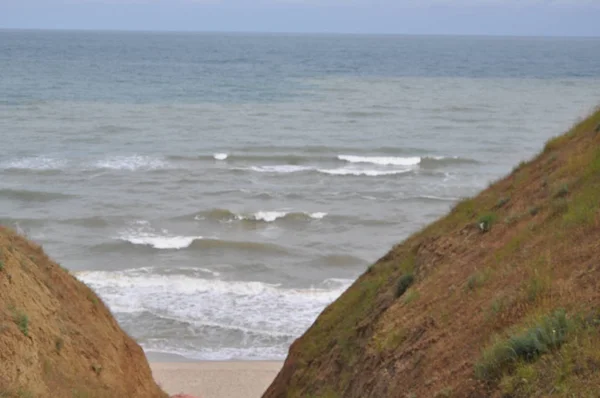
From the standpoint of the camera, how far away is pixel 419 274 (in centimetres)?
1186

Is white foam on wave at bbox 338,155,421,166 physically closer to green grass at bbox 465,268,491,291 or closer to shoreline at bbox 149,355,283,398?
shoreline at bbox 149,355,283,398

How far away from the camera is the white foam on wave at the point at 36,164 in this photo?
41500 millimetres

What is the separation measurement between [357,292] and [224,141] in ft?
123

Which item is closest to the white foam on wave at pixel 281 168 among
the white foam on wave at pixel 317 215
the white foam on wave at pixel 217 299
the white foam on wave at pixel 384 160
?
the white foam on wave at pixel 384 160

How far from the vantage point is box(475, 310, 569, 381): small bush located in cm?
668

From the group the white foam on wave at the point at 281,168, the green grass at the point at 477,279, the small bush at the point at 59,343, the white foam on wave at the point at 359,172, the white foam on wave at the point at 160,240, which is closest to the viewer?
the green grass at the point at 477,279

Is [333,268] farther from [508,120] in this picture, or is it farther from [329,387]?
[508,120]

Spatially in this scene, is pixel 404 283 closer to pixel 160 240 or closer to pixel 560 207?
pixel 560 207

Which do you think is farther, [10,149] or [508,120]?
[508,120]

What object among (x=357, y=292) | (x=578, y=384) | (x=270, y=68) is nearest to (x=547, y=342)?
(x=578, y=384)

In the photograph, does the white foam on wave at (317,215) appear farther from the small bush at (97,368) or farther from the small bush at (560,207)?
the small bush at (560,207)

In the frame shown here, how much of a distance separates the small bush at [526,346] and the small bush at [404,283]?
472 cm

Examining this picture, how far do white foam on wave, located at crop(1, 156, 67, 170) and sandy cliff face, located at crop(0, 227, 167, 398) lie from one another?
Result: 91.9ft

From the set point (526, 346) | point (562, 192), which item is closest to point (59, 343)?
point (526, 346)
